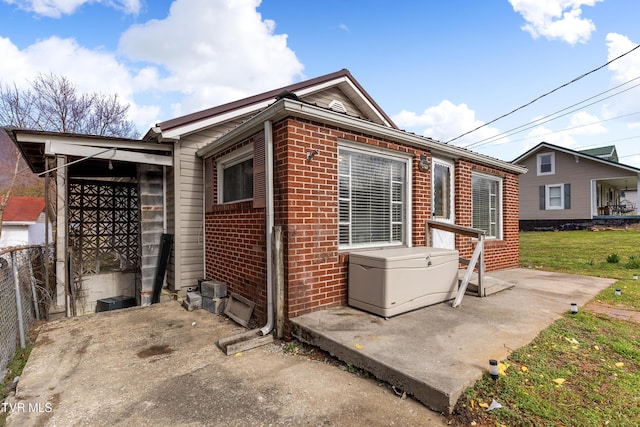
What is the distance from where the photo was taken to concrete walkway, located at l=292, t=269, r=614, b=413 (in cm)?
243

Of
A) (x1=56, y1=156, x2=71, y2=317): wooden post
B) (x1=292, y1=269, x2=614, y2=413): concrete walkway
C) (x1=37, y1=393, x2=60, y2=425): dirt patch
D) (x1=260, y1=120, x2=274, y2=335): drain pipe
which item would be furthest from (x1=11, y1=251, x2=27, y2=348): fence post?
(x1=292, y1=269, x2=614, y2=413): concrete walkway

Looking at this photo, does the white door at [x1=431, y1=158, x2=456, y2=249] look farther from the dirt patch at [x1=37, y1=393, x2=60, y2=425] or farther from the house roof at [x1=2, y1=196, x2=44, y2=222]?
the house roof at [x1=2, y1=196, x2=44, y2=222]

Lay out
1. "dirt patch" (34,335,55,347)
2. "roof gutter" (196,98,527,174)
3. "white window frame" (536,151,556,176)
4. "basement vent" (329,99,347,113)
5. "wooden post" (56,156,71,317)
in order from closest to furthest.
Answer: "roof gutter" (196,98,527,174), "dirt patch" (34,335,55,347), "wooden post" (56,156,71,317), "basement vent" (329,99,347,113), "white window frame" (536,151,556,176)

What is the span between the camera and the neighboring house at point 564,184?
58.8 feet

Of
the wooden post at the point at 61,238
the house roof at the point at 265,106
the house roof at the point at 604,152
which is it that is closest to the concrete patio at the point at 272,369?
the wooden post at the point at 61,238

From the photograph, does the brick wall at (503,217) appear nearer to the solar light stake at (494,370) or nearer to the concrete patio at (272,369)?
the concrete patio at (272,369)

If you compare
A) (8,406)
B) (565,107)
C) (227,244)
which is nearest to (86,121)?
(227,244)

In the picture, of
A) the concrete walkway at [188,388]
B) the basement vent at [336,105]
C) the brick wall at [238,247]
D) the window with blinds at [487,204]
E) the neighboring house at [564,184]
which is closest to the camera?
the concrete walkway at [188,388]

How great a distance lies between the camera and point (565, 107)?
41.1ft

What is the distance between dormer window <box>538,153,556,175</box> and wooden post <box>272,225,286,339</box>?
871 inches

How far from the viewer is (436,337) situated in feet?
10.6

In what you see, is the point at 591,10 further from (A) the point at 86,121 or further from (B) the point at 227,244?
(A) the point at 86,121

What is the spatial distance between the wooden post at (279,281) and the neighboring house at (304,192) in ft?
0.24

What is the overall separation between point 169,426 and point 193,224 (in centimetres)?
434
